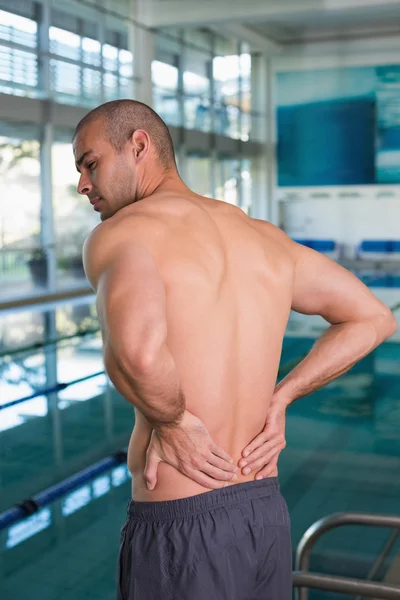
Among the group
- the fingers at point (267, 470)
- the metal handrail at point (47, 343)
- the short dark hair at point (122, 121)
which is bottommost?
the metal handrail at point (47, 343)

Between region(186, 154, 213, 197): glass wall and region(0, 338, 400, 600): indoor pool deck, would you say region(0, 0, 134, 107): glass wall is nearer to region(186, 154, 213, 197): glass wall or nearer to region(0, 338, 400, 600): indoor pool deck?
region(186, 154, 213, 197): glass wall

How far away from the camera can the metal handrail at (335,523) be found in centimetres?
241

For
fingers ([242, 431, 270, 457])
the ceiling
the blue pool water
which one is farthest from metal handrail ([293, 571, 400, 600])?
the ceiling

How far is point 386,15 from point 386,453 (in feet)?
62.6

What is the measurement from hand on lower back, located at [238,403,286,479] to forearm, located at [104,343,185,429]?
0.28m

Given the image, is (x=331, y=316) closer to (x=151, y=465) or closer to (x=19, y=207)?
(x=151, y=465)

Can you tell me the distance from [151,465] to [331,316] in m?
0.62

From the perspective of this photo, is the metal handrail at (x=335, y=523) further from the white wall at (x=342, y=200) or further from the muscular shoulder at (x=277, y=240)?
the white wall at (x=342, y=200)

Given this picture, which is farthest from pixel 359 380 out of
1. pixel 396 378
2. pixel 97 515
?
pixel 97 515

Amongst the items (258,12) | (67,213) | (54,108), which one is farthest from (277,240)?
(258,12)

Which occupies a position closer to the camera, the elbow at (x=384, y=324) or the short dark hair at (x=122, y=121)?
the short dark hair at (x=122, y=121)

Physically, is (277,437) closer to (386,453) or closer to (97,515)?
(97,515)

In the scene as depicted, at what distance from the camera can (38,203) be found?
16.5 m

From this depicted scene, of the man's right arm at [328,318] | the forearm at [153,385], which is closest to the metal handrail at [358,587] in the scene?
the man's right arm at [328,318]
